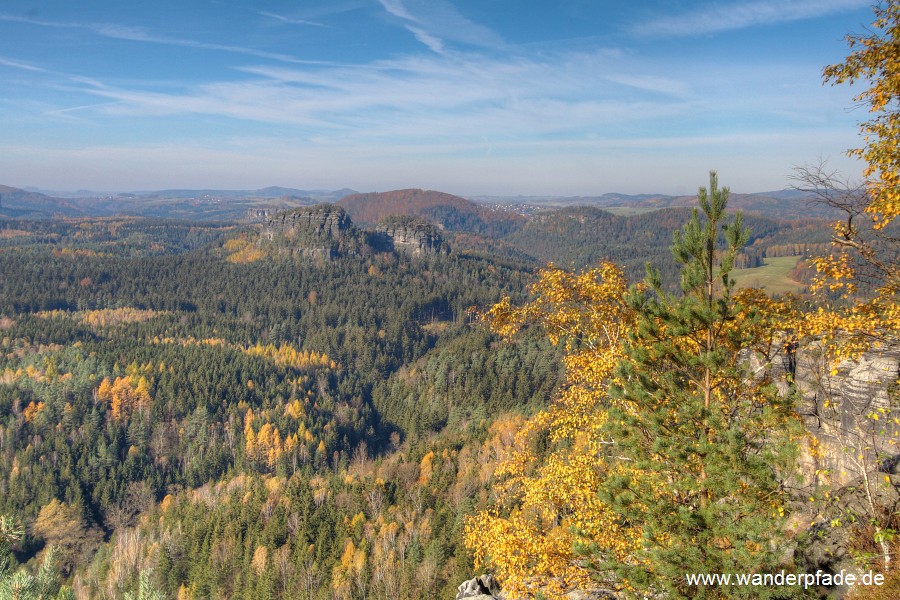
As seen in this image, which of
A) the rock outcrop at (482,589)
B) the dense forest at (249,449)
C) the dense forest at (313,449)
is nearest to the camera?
the dense forest at (313,449)

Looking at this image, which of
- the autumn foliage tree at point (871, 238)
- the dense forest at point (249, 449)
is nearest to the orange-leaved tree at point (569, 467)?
the autumn foliage tree at point (871, 238)

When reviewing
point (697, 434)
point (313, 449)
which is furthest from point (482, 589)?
point (313, 449)

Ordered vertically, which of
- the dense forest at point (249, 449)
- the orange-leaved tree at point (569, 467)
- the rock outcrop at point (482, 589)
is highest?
the orange-leaved tree at point (569, 467)

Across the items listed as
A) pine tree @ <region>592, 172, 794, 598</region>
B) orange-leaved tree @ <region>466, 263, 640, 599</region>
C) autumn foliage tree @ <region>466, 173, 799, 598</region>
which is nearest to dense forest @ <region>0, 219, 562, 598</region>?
orange-leaved tree @ <region>466, 263, 640, 599</region>

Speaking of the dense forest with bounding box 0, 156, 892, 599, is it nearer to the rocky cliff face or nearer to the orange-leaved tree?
the orange-leaved tree

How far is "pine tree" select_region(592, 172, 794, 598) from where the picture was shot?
39.3ft

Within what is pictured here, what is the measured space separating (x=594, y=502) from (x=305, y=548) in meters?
59.1

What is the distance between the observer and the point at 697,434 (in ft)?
43.4

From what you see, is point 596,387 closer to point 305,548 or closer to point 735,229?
point 735,229

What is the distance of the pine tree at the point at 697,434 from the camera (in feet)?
39.3

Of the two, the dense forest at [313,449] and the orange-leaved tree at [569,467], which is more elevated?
the orange-leaved tree at [569,467]

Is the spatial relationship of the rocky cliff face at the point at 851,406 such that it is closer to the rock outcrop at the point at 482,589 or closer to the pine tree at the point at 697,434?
the pine tree at the point at 697,434

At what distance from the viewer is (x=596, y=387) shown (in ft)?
55.9

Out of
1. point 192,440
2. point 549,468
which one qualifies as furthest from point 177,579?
point 549,468
